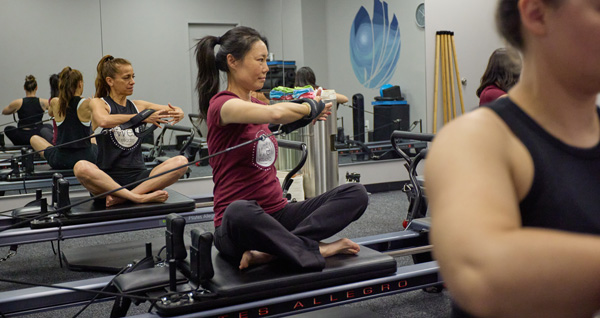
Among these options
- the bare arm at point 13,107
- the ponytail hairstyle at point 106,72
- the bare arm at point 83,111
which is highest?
the ponytail hairstyle at point 106,72

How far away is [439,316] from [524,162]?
233 cm

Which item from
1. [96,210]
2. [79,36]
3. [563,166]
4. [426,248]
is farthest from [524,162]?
[79,36]

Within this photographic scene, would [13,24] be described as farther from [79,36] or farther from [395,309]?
[395,309]

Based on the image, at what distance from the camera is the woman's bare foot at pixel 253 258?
2.25 m

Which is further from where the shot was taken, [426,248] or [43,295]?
[426,248]

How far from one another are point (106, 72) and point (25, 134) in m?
1.99

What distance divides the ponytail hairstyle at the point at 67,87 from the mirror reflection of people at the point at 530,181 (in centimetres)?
468

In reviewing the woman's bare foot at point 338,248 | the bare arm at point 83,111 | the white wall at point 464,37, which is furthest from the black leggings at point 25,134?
the woman's bare foot at point 338,248

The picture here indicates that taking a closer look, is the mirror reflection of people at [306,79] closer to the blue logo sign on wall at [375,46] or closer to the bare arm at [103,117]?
the blue logo sign on wall at [375,46]

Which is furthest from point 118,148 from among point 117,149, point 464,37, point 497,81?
point 464,37

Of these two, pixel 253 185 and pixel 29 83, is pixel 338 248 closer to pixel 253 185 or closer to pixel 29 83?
pixel 253 185

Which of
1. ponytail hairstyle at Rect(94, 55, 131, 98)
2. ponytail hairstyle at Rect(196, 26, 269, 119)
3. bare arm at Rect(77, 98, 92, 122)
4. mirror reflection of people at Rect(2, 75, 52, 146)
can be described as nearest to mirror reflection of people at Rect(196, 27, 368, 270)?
ponytail hairstyle at Rect(196, 26, 269, 119)

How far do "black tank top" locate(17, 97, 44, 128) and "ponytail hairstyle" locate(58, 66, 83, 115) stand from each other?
528 millimetres

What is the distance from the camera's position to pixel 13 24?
5.18 metres
